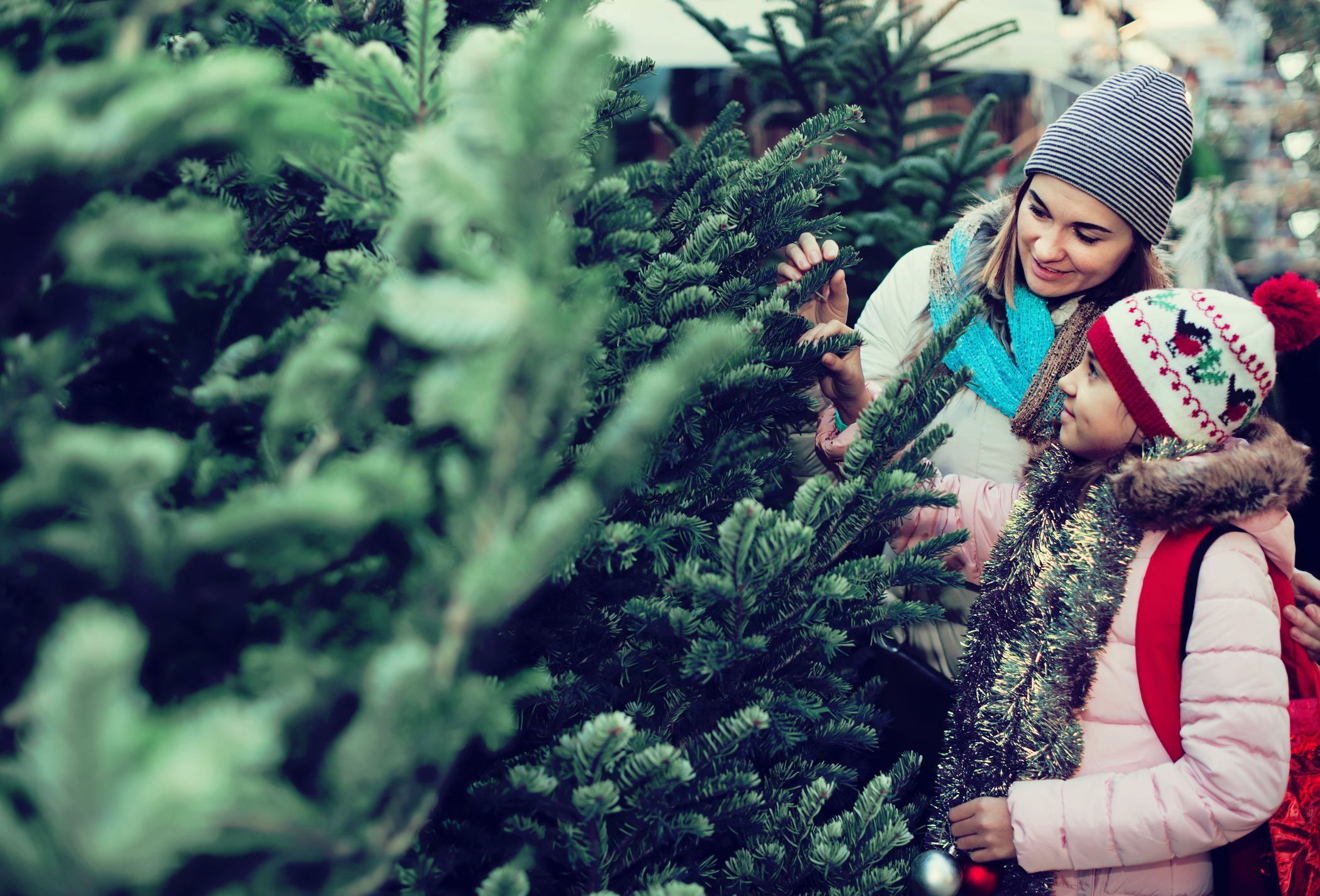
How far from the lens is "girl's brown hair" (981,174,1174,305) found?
1.95 meters

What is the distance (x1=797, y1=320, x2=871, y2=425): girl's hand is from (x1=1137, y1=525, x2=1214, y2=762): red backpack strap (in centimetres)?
61

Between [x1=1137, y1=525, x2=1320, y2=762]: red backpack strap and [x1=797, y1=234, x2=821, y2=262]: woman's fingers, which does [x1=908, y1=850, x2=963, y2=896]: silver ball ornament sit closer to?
[x1=1137, y1=525, x2=1320, y2=762]: red backpack strap

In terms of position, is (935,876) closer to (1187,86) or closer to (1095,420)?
(1095,420)

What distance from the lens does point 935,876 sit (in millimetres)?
1225

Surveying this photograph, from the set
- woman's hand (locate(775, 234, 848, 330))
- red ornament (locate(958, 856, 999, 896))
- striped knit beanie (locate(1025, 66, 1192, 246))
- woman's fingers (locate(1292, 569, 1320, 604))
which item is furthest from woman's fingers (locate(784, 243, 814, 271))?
woman's fingers (locate(1292, 569, 1320, 604))

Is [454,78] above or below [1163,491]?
above

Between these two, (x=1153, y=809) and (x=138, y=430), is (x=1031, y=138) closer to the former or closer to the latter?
(x=1153, y=809)

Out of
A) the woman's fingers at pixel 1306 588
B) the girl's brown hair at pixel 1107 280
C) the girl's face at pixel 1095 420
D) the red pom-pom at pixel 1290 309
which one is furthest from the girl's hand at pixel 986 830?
the girl's brown hair at pixel 1107 280

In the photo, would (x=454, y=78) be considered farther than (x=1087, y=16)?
No

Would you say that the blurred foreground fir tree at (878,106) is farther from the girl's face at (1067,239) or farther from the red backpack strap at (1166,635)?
the red backpack strap at (1166,635)

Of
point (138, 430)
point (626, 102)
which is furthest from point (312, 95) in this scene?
point (626, 102)

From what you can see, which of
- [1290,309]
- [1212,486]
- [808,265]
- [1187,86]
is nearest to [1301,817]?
[1212,486]

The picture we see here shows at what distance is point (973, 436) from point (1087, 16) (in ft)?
30.5

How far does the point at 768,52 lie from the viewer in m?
3.14
